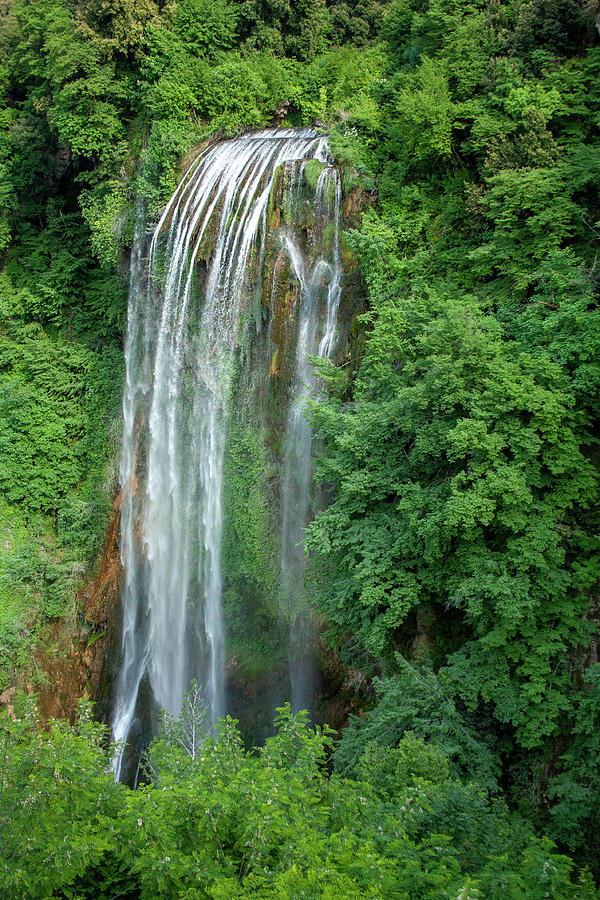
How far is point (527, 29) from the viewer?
9.59 m

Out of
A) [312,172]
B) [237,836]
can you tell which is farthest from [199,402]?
[237,836]

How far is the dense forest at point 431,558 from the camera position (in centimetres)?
443

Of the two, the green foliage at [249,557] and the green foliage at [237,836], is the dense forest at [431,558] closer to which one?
the green foliage at [237,836]

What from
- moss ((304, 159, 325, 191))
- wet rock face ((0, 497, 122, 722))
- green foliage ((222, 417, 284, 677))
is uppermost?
moss ((304, 159, 325, 191))

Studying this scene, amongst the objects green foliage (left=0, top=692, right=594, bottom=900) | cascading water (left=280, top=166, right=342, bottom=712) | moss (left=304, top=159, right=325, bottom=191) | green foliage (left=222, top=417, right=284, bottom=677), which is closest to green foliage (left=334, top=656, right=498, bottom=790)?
green foliage (left=0, top=692, right=594, bottom=900)

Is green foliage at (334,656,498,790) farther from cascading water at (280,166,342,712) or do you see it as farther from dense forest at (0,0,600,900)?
cascading water at (280,166,342,712)

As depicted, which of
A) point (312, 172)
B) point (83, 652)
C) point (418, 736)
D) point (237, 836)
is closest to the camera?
point (237, 836)

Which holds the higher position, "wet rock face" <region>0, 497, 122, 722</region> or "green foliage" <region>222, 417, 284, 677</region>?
"green foliage" <region>222, 417, 284, 677</region>

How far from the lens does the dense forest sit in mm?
4430

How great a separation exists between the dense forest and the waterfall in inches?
45.0

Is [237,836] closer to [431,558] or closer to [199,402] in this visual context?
[431,558]

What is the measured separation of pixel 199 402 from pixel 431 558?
26.7 ft

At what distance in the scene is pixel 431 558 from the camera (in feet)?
24.8

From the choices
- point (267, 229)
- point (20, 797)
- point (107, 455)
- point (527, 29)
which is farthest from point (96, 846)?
point (107, 455)
